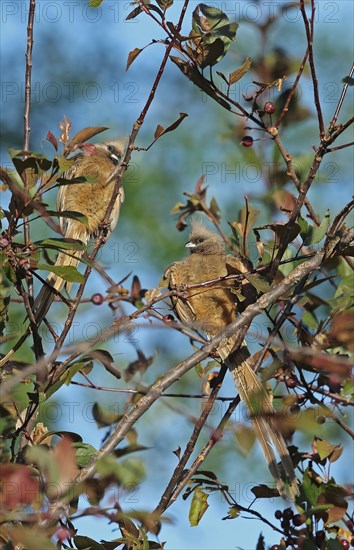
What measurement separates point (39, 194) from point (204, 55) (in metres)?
0.88

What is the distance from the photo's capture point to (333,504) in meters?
2.59

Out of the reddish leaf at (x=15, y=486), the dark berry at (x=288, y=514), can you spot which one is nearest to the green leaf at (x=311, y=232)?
the dark berry at (x=288, y=514)

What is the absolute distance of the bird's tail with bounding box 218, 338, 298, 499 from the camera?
291cm

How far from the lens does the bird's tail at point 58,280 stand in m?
3.31

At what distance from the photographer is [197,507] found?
304 centimetres

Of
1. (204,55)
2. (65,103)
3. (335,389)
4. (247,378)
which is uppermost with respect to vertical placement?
(65,103)

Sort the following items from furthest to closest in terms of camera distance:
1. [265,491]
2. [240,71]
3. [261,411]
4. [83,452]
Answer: [240,71], [265,491], [83,452], [261,411]

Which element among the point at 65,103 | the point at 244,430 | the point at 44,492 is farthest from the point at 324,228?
the point at 65,103

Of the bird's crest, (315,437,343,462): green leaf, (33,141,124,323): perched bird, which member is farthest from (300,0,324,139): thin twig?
the bird's crest

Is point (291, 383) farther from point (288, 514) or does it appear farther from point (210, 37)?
point (210, 37)

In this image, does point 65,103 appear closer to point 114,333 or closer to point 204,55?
point 204,55

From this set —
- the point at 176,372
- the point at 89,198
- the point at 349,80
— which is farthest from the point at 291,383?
the point at 89,198

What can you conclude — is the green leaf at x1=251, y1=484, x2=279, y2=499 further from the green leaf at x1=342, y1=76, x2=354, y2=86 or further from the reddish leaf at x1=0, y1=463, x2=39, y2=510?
the green leaf at x1=342, y1=76, x2=354, y2=86

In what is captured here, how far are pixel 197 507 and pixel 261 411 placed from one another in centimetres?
75
